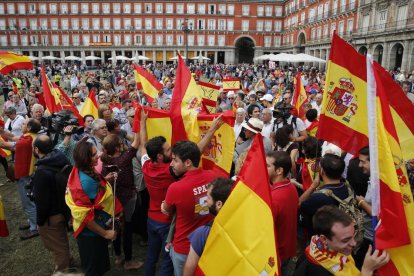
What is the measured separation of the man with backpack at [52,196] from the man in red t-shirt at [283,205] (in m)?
2.08

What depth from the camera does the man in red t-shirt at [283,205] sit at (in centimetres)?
253

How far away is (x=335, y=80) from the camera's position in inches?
130

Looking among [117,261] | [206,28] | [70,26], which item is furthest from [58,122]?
[70,26]

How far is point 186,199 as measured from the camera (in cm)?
254

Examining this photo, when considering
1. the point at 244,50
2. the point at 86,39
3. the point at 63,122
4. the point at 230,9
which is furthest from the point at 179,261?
the point at 244,50

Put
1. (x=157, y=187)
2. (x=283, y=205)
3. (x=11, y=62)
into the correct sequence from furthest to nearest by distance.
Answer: (x=11, y=62)
(x=157, y=187)
(x=283, y=205)

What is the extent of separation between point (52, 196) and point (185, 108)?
1.92 m

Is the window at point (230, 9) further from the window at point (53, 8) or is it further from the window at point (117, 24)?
the window at point (53, 8)

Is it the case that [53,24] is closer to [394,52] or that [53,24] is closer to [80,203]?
[394,52]

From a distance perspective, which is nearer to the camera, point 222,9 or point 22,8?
point 222,9

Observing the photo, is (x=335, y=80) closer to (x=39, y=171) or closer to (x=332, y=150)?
(x=332, y=150)

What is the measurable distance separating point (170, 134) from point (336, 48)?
2212 mm

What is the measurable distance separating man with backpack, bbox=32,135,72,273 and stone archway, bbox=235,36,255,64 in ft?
197

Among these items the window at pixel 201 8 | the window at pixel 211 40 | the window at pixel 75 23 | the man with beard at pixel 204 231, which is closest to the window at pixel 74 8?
the window at pixel 75 23
